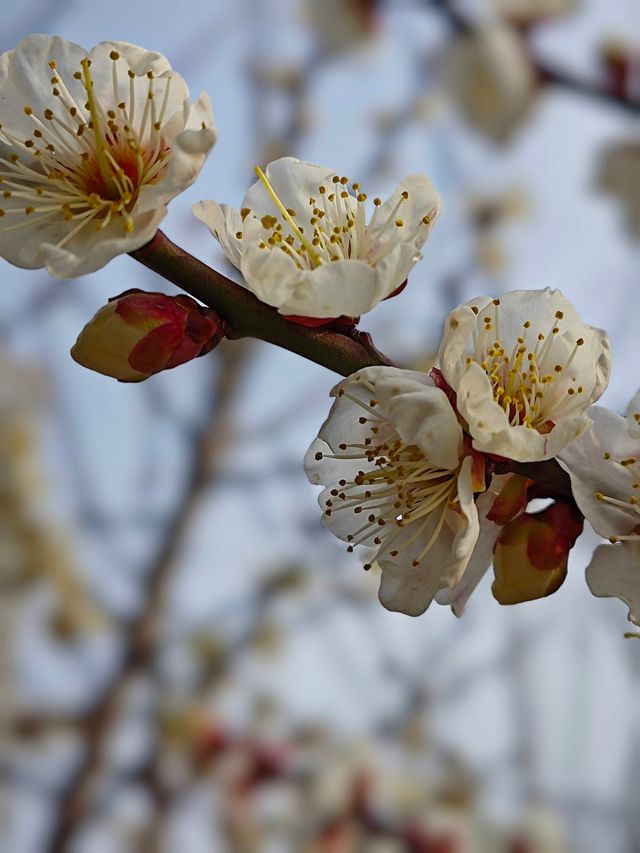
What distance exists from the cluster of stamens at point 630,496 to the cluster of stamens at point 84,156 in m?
0.20

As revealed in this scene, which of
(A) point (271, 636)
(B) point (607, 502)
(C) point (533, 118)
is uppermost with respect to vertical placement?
(C) point (533, 118)

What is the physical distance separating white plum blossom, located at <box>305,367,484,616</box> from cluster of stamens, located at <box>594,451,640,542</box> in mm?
49

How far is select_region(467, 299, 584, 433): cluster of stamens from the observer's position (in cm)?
36

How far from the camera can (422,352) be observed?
1.83 meters

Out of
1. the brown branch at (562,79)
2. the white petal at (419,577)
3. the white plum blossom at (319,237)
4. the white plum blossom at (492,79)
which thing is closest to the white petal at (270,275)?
A: the white plum blossom at (319,237)

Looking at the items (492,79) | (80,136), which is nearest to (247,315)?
(80,136)

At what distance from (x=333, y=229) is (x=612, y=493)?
0.50 feet

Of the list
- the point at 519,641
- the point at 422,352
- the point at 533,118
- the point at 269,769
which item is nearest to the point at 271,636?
the point at 269,769

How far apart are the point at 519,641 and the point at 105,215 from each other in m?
1.85

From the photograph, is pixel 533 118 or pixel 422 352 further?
pixel 422 352

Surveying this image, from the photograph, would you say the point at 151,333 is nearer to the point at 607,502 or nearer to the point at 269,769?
the point at 607,502

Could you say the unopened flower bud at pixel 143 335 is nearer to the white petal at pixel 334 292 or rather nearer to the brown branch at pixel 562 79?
the white petal at pixel 334 292

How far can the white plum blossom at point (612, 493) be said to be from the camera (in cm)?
34

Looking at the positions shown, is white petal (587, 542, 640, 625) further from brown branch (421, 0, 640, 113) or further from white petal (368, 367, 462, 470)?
brown branch (421, 0, 640, 113)
